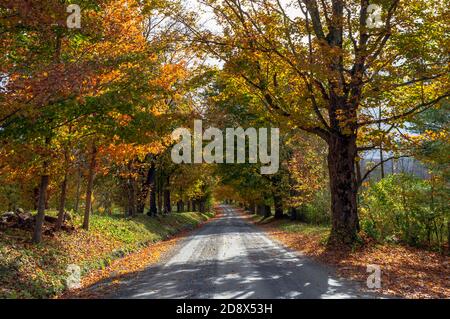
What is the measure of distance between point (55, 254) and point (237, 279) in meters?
5.73

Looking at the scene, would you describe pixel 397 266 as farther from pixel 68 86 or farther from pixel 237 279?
pixel 68 86

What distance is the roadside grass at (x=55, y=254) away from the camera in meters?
9.02

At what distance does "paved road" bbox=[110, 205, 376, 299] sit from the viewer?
27.7ft

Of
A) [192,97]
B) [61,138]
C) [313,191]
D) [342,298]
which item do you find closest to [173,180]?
[192,97]

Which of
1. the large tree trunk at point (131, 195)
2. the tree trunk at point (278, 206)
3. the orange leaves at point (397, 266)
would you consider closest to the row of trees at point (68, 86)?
the orange leaves at point (397, 266)

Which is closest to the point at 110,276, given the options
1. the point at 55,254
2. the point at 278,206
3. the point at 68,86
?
Answer: the point at 55,254

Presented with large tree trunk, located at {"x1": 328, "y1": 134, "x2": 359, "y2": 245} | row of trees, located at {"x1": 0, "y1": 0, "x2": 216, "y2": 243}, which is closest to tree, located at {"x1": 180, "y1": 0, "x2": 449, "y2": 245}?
large tree trunk, located at {"x1": 328, "y1": 134, "x2": 359, "y2": 245}

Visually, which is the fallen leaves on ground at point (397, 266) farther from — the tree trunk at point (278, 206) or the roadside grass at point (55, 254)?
the tree trunk at point (278, 206)

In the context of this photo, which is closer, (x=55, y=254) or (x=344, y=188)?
(x=55, y=254)

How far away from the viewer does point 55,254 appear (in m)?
11.9

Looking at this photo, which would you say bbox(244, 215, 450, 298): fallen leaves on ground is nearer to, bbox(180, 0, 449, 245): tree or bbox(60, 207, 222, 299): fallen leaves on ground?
bbox(180, 0, 449, 245): tree

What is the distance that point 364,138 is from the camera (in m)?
16.6

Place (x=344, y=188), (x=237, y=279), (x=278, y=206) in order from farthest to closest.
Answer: (x=278, y=206) → (x=344, y=188) → (x=237, y=279)

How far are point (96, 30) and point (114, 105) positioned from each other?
8.88ft
